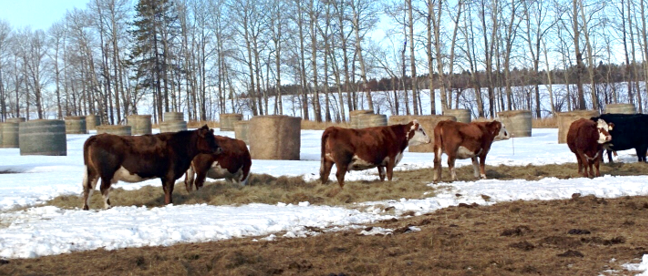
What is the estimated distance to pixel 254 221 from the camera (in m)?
9.74

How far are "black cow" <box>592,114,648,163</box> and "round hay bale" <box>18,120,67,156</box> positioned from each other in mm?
17142

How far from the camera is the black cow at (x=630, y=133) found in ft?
57.6

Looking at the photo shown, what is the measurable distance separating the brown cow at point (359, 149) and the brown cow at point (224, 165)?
160 cm

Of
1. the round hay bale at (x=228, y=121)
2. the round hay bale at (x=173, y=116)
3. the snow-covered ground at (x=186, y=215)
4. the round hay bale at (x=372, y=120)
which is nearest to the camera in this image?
the snow-covered ground at (x=186, y=215)

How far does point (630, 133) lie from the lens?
1766 cm

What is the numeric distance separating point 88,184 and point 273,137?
10.6 metres

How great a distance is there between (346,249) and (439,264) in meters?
1.28

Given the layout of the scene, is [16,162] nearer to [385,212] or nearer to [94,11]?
[385,212]

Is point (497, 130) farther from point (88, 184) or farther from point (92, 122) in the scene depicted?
point (92, 122)

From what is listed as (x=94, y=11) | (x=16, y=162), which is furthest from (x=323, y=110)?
(x=16, y=162)

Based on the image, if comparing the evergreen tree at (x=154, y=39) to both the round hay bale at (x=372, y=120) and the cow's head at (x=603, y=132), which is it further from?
the cow's head at (x=603, y=132)

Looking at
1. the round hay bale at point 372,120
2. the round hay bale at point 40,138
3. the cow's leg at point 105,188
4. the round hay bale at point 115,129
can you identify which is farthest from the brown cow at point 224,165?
the round hay bale at point 115,129

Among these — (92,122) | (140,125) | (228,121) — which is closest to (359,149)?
(140,125)

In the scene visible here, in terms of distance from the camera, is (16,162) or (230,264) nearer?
(230,264)
